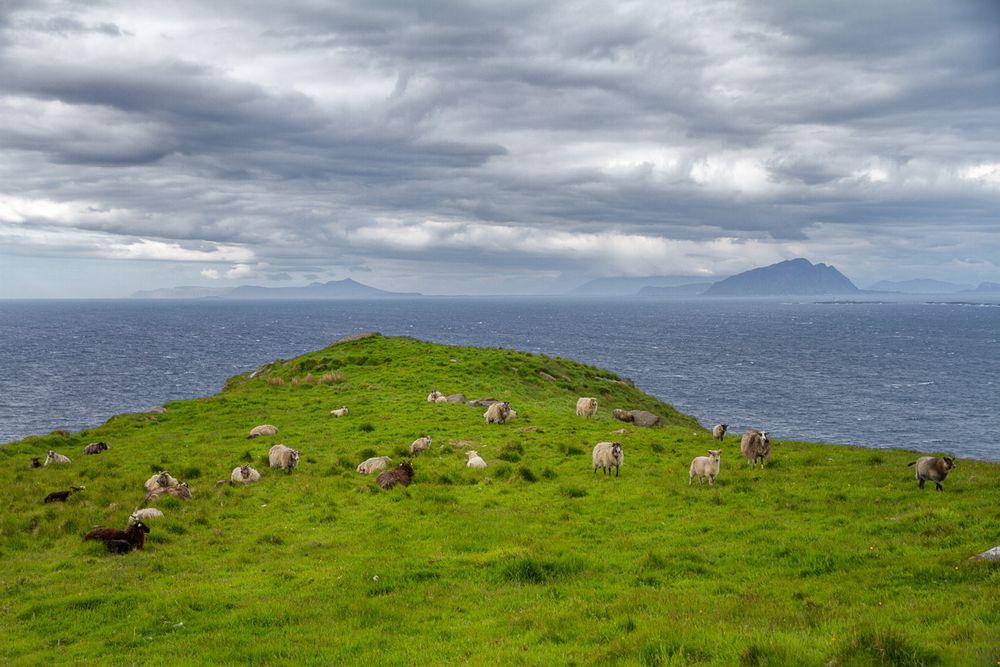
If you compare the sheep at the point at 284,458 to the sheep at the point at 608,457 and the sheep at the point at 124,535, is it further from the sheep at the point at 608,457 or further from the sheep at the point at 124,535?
the sheep at the point at 608,457

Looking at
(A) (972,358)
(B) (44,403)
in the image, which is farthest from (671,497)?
(A) (972,358)

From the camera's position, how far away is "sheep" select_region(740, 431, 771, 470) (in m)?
26.6

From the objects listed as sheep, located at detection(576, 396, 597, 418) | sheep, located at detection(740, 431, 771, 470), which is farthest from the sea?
sheep, located at detection(740, 431, 771, 470)

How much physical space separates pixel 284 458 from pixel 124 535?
986 centimetres

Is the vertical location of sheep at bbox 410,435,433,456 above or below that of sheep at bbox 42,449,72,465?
above

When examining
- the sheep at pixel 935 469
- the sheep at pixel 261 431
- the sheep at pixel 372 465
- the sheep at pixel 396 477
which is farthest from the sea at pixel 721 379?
the sheep at pixel 935 469

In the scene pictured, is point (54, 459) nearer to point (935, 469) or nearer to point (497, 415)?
point (497, 415)

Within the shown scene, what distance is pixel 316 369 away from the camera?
62438 millimetres

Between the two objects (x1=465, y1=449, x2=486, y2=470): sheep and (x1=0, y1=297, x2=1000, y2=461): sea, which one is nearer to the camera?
(x1=465, y1=449, x2=486, y2=470): sheep

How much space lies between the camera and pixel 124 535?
19.3 metres

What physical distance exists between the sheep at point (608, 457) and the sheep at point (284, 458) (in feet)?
43.1

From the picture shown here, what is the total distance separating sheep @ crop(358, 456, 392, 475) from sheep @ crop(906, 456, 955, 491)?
66.0 feet

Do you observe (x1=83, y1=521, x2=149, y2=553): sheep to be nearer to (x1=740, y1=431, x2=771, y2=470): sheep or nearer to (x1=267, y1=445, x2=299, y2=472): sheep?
(x1=267, y1=445, x2=299, y2=472): sheep

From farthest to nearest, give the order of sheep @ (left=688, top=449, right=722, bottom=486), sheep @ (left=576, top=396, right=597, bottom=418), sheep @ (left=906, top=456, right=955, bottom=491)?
sheep @ (left=576, top=396, right=597, bottom=418), sheep @ (left=688, top=449, right=722, bottom=486), sheep @ (left=906, top=456, right=955, bottom=491)
